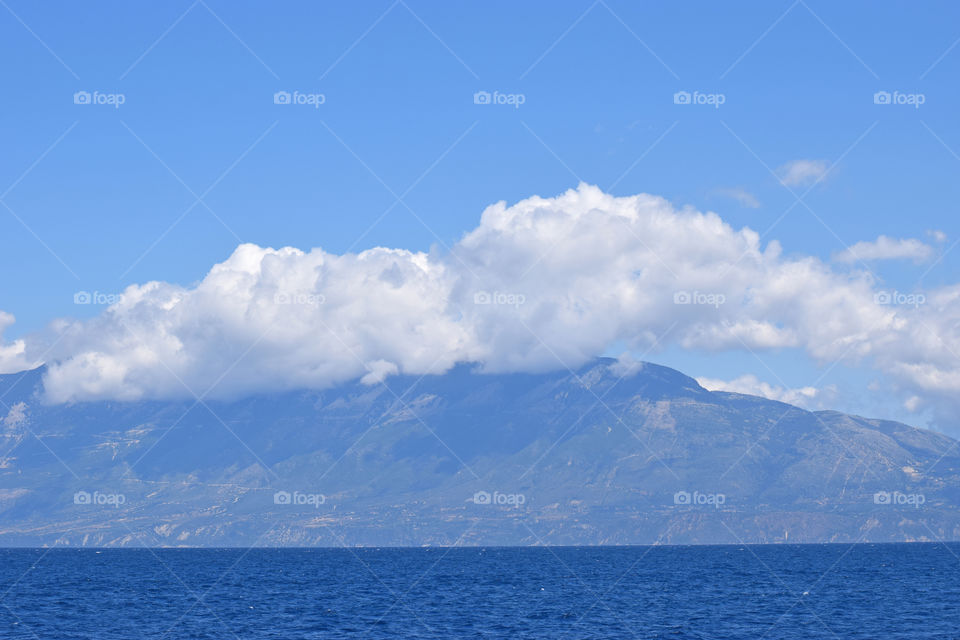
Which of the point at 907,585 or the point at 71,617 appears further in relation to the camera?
the point at 907,585

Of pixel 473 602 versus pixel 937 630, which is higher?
pixel 473 602

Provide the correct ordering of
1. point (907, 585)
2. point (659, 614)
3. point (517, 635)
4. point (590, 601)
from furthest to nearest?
point (907, 585), point (590, 601), point (659, 614), point (517, 635)

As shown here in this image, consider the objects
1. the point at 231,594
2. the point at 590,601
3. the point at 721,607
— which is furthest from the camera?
the point at 231,594

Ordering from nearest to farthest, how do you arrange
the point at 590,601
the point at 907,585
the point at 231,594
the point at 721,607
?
the point at 721,607 < the point at 590,601 < the point at 231,594 < the point at 907,585

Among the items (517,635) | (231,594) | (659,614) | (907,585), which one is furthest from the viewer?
(907,585)

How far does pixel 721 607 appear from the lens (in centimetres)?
14125

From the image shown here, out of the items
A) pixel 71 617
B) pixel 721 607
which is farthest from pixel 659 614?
pixel 71 617

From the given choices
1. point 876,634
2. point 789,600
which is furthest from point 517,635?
point 789,600

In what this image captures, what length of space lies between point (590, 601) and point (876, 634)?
156ft

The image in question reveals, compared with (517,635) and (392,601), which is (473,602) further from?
(517,635)

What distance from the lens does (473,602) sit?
505 feet

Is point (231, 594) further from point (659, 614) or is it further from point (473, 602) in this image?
point (659, 614)

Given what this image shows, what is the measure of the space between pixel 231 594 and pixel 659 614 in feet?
248

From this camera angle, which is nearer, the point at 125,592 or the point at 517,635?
the point at 517,635
